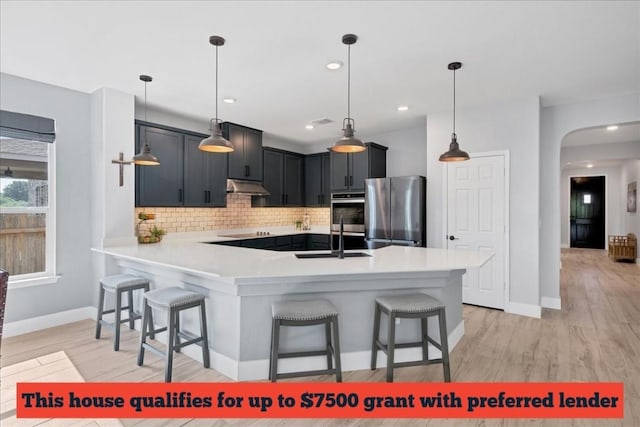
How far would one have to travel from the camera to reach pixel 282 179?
614 cm

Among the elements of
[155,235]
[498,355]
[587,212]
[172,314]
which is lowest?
[498,355]

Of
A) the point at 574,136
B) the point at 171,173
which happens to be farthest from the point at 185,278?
the point at 574,136

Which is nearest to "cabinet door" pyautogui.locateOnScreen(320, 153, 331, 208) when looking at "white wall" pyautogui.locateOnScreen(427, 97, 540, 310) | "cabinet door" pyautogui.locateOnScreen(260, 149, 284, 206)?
"cabinet door" pyautogui.locateOnScreen(260, 149, 284, 206)

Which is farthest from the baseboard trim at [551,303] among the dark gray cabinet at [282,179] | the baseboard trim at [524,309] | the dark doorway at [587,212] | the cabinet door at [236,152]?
the dark doorway at [587,212]

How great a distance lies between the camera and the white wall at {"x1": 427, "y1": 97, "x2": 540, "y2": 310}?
4.04 meters

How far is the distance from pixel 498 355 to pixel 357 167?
3489mm

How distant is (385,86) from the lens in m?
3.68

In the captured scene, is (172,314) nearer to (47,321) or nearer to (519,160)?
(47,321)

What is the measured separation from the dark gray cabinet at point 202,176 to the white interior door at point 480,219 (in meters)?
3.26

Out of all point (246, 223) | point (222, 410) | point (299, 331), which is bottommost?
point (222, 410)

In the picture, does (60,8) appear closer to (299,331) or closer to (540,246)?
(299,331)

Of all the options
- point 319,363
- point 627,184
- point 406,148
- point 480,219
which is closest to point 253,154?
point 406,148

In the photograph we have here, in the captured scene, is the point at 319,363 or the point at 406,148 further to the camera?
the point at 406,148

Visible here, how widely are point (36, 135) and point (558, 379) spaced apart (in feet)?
17.3
